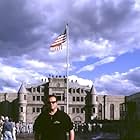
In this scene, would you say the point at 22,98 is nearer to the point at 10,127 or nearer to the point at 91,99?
the point at 91,99

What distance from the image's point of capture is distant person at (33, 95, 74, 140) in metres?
7.70

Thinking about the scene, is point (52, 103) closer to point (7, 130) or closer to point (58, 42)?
point (7, 130)

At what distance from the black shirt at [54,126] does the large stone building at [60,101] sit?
309 feet

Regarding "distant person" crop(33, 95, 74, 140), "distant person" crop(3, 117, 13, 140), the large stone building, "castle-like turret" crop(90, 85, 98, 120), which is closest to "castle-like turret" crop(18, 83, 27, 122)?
the large stone building

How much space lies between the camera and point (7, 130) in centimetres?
2002

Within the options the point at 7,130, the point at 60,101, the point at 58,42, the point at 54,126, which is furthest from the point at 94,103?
the point at 54,126

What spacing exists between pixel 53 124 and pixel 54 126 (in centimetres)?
4

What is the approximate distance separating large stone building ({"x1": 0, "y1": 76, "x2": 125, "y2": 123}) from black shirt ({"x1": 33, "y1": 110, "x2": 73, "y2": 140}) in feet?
309

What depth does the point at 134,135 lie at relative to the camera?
3297 cm

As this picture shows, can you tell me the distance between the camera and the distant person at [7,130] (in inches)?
782

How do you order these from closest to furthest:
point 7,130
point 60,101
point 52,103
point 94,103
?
1. point 52,103
2. point 7,130
3. point 60,101
4. point 94,103

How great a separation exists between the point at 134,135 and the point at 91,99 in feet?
237

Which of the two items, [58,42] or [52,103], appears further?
[58,42]

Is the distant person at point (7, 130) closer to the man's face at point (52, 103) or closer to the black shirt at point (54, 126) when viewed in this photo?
the black shirt at point (54, 126)
